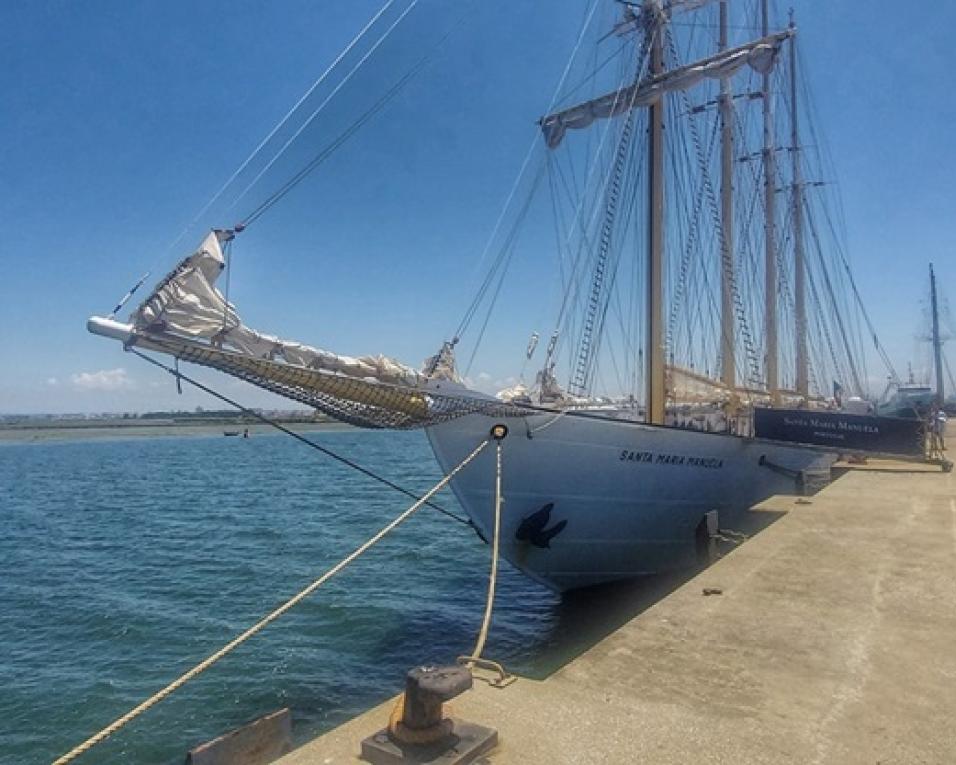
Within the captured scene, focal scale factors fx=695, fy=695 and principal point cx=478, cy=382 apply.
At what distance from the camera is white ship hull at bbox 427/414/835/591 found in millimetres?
11031

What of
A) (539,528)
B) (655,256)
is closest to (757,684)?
(539,528)

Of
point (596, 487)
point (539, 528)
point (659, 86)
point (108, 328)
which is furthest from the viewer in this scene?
point (659, 86)

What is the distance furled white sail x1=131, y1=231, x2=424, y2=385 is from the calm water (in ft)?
14.7

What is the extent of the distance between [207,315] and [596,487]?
6733 millimetres

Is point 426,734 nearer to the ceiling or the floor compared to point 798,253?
nearer to the floor

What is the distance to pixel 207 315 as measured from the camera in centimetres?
802

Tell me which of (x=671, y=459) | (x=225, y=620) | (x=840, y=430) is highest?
(x=840, y=430)

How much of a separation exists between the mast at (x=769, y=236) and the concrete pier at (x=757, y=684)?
1916 cm

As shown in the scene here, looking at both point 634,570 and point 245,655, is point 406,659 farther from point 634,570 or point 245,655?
point 634,570

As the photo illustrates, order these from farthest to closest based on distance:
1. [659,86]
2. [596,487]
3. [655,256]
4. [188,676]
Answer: [659,86]
[655,256]
[596,487]
[188,676]

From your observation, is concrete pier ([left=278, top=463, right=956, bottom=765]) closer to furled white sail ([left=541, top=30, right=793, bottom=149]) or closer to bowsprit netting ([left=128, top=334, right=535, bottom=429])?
bowsprit netting ([left=128, top=334, right=535, bottom=429])

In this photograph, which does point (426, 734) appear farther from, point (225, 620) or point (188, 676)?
point (225, 620)

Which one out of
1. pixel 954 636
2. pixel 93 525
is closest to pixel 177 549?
pixel 93 525

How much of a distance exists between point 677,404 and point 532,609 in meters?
6.53
